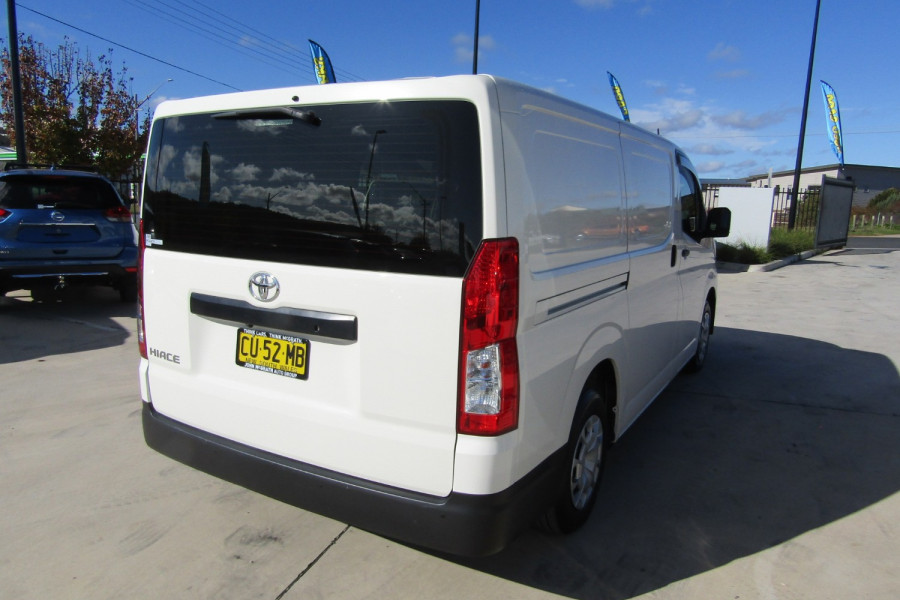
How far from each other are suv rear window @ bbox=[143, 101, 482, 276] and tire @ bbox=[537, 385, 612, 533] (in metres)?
1.13

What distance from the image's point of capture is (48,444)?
12.9ft

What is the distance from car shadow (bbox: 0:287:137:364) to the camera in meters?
6.25

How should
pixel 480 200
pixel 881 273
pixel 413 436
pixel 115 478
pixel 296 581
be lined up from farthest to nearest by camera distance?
pixel 881 273 < pixel 115 478 < pixel 296 581 < pixel 413 436 < pixel 480 200

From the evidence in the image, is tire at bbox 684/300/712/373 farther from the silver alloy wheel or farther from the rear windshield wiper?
the rear windshield wiper

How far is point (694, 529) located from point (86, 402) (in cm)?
435

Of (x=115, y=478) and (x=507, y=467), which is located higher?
(x=507, y=467)

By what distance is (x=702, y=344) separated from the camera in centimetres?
589

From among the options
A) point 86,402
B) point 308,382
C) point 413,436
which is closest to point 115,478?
point 86,402

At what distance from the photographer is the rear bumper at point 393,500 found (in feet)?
7.22

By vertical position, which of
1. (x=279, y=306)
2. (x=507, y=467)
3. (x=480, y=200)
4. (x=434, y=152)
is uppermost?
(x=434, y=152)

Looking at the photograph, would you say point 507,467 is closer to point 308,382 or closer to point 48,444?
point 308,382

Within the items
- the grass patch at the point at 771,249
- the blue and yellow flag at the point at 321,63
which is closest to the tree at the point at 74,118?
the blue and yellow flag at the point at 321,63

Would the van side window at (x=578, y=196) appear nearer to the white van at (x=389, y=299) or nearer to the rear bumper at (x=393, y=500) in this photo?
the white van at (x=389, y=299)

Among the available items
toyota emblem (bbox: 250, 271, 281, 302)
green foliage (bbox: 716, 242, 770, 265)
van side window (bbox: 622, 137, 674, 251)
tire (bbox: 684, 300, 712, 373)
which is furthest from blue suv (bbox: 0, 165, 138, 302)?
green foliage (bbox: 716, 242, 770, 265)
